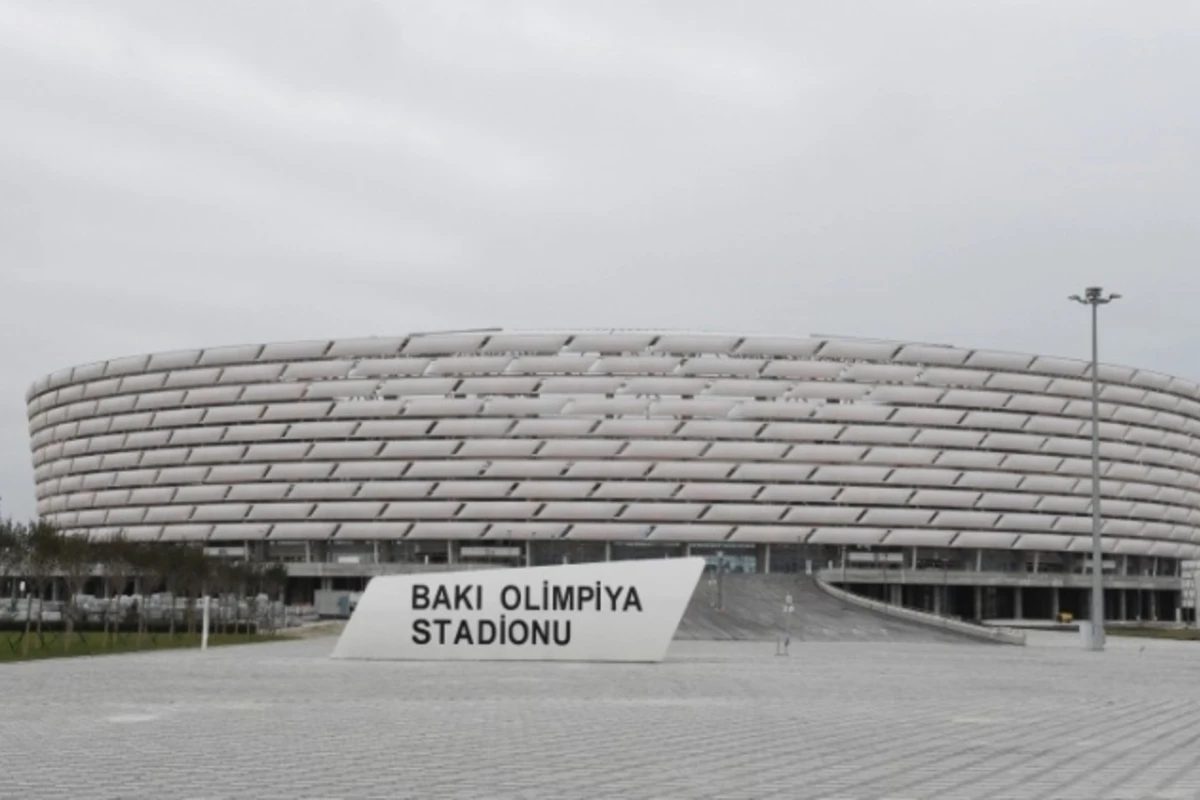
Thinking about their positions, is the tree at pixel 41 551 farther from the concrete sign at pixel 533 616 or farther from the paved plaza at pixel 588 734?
the paved plaza at pixel 588 734

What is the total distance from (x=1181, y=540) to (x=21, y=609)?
82550 mm

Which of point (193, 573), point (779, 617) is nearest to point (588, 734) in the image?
Answer: point (193, 573)

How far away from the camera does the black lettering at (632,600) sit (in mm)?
32094

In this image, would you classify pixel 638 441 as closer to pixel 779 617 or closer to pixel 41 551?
pixel 779 617

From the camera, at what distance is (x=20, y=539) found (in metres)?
47.6

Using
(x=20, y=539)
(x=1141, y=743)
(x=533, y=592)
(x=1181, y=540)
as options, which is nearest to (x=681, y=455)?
(x=1181, y=540)

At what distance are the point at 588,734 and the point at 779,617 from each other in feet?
186

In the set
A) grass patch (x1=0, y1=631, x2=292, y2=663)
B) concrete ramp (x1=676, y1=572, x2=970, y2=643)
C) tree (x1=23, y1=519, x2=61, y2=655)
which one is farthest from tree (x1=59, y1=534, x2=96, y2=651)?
concrete ramp (x1=676, y1=572, x2=970, y2=643)

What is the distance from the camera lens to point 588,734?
48.2 ft

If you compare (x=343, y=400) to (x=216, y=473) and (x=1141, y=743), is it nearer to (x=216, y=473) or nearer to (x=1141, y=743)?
(x=216, y=473)

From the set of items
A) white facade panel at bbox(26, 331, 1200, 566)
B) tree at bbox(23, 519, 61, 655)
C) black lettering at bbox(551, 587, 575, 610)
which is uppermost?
white facade panel at bbox(26, 331, 1200, 566)

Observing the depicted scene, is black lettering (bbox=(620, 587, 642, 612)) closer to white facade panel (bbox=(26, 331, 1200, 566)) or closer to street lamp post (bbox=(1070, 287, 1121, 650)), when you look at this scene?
street lamp post (bbox=(1070, 287, 1121, 650))

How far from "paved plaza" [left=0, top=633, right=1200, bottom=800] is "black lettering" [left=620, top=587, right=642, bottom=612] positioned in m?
4.35

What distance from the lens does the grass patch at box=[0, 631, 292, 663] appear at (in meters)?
37.3
